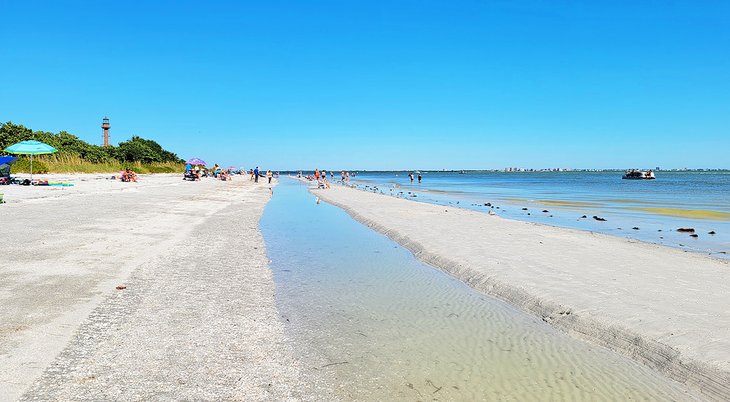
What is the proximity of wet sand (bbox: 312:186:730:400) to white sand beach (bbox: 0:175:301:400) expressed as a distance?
12.9ft

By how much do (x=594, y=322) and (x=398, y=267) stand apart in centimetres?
482

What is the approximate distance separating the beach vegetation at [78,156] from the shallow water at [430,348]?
48.6 metres

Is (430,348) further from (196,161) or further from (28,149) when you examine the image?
(196,161)

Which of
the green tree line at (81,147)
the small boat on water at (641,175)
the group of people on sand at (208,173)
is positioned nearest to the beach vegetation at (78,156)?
the green tree line at (81,147)

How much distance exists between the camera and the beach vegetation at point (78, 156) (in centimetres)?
4851

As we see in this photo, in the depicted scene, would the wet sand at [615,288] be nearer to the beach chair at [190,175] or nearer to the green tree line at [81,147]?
the beach chair at [190,175]

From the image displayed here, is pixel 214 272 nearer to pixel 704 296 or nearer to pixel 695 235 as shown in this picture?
pixel 704 296

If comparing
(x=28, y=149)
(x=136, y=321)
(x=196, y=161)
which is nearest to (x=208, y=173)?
(x=196, y=161)

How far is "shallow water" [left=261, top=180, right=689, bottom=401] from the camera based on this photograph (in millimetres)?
4406

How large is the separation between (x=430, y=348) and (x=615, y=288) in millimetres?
4025

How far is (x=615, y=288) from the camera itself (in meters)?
7.60

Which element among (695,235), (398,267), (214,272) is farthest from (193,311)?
(695,235)

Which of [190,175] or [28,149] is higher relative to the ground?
[28,149]

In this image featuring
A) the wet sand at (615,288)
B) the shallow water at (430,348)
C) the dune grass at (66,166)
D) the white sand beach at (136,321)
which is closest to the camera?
the white sand beach at (136,321)
